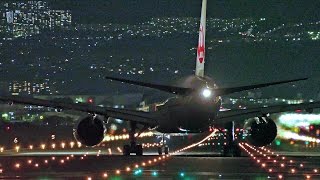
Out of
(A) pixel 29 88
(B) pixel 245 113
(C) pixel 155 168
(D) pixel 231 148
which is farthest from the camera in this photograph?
(A) pixel 29 88

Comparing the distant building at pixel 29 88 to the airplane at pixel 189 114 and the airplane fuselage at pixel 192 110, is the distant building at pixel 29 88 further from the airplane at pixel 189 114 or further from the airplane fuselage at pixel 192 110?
the airplane fuselage at pixel 192 110

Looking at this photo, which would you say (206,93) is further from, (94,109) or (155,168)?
(155,168)

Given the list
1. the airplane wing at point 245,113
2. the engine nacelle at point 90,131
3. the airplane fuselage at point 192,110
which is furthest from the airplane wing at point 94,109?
the airplane wing at point 245,113

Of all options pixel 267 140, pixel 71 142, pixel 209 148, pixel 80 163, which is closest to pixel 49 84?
pixel 71 142

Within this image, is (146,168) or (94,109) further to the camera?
(94,109)

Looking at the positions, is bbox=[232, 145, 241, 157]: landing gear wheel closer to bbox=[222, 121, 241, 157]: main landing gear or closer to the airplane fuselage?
bbox=[222, 121, 241, 157]: main landing gear

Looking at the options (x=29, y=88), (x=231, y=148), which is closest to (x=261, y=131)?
(x=231, y=148)
